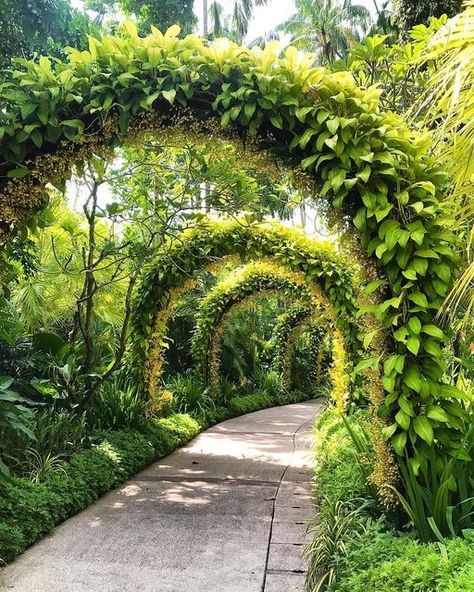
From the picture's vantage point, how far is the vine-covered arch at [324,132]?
10.2 feet

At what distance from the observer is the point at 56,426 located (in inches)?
200

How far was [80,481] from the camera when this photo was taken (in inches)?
182

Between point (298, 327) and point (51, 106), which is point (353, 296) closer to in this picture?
point (51, 106)

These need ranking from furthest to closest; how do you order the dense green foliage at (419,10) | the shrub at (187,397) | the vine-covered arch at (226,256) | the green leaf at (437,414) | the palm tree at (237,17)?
the palm tree at (237,17), the shrub at (187,397), the dense green foliage at (419,10), the vine-covered arch at (226,256), the green leaf at (437,414)

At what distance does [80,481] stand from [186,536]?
46.6 inches

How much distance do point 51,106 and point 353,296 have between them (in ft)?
14.6

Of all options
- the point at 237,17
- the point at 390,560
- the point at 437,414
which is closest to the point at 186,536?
the point at 390,560

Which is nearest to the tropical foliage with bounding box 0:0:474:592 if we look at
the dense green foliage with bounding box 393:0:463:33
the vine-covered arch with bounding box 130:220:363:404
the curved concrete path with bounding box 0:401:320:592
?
the curved concrete path with bounding box 0:401:320:592

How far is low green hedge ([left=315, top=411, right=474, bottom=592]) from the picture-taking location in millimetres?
2330

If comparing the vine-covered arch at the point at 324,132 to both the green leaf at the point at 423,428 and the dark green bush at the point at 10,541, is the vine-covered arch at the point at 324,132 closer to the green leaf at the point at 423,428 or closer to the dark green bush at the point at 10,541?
the green leaf at the point at 423,428

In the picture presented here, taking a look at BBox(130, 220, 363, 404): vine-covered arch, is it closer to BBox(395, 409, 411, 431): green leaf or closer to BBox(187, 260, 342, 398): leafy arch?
BBox(187, 260, 342, 398): leafy arch

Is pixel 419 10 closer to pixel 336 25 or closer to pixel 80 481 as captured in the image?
pixel 80 481

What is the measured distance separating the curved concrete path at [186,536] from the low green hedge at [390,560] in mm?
383

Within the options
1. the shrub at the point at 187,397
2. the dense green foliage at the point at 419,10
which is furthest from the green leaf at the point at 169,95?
the dense green foliage at the point at 419,10
